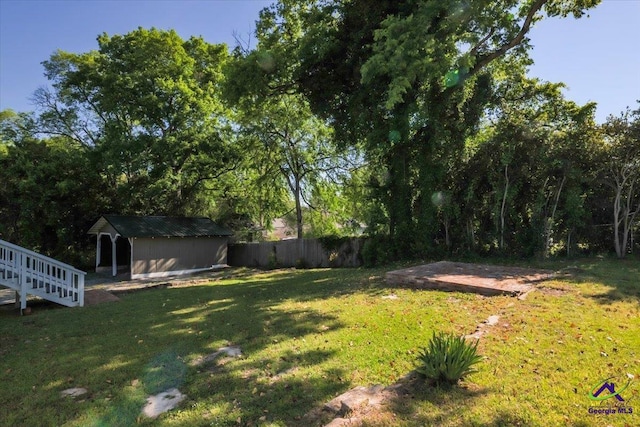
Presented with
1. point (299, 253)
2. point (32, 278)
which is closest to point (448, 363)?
point (32, 278)

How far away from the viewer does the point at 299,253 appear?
768 inches

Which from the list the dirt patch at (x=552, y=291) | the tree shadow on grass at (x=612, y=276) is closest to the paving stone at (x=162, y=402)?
the dirt patch at (x=552, y=291)

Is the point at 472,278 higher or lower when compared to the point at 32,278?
lower

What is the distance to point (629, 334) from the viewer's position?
4684 mm

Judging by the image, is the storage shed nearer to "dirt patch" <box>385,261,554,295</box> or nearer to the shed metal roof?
the shed metal roof

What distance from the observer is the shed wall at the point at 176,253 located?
719 inches

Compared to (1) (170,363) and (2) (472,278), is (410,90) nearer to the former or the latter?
(2) (472,278)

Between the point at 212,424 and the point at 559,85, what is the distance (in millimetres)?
18702

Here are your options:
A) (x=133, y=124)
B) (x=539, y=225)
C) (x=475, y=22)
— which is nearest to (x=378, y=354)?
(x=475, y=22)

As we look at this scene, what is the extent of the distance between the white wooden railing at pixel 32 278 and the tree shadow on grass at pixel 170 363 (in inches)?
29.0

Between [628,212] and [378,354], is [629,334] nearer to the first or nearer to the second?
[378,354]

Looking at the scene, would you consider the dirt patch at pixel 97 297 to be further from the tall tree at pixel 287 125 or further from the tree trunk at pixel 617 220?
the tree trunk at pixel 617 220

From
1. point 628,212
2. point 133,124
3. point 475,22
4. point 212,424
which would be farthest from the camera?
point 133,124

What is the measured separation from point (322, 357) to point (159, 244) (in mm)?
16674
